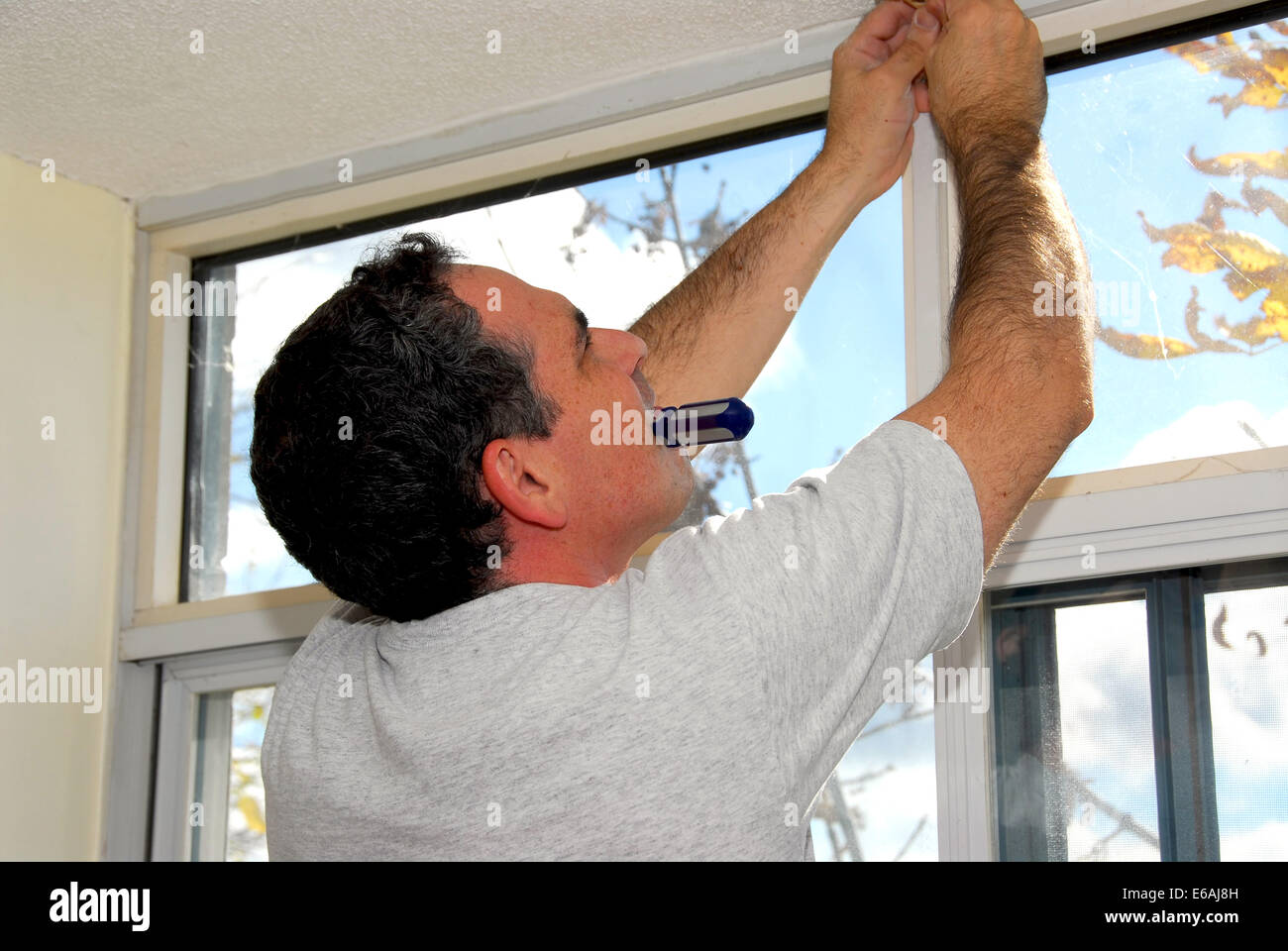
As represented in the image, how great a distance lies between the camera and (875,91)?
144 centimetres

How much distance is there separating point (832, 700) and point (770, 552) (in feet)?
0.41

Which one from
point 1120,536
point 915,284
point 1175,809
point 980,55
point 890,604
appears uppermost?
point 980,55

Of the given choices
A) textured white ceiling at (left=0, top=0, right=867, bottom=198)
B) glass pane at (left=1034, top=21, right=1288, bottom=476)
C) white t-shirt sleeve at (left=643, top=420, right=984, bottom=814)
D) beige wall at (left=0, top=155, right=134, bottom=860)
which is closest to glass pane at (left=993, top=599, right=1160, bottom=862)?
glass pane at (left=1034, top=21, right=1288, bottom=476)

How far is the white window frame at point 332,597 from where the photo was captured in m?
→ 1.37

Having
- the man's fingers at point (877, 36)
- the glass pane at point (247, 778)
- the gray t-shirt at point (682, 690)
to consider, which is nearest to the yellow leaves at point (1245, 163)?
the man's fingers at point (877, 36)

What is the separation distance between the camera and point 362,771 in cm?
109

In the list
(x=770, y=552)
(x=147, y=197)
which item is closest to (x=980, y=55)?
(x=770, y=552)

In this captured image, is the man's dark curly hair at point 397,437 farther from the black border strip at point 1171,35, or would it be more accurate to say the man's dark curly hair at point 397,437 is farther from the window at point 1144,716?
the black border strip at point 1171,35

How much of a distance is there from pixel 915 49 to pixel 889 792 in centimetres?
81

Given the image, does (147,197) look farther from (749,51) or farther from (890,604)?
(890,604)

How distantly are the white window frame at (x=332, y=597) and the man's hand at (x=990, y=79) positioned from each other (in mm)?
202

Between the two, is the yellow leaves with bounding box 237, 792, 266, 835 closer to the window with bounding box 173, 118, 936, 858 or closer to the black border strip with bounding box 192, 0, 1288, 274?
the window with bounding box 173, 118, 936, 858

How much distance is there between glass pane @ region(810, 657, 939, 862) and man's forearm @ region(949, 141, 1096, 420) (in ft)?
1.56

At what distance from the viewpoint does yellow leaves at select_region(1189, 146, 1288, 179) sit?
1.40 m
